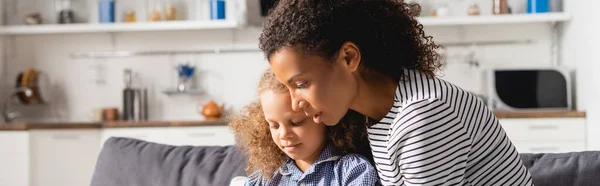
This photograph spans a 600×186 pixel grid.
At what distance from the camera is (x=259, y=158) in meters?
1.95

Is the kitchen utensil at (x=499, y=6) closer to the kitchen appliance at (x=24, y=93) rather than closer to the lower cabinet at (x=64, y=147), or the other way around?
the lower cabinet at (x=64, y=147)

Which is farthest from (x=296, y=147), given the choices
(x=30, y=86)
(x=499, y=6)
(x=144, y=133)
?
(x=30, y=86)

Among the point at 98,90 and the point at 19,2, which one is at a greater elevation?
the point at 19,2

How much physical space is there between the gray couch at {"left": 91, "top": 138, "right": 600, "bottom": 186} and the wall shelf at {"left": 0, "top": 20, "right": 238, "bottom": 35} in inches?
112

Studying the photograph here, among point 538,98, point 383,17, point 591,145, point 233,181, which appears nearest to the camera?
point 383,17

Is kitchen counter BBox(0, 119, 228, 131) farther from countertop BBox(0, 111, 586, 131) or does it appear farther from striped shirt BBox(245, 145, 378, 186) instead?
striped shirt BBox(245, 145, 378, 186)

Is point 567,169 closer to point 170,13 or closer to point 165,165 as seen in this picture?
point 165,165

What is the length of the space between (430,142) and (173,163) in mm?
956

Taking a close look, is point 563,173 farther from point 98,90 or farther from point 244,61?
point 98,90

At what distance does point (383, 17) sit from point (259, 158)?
0.58 m

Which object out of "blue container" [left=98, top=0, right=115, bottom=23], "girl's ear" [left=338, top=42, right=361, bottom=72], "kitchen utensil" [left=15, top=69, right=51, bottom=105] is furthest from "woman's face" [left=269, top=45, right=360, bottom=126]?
"kitchen utensil" [left=15, top=69, right=51, bottom=105]

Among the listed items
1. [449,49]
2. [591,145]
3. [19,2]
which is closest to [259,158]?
[591,145]

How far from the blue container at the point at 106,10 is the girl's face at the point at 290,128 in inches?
143

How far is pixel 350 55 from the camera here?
1458mm
